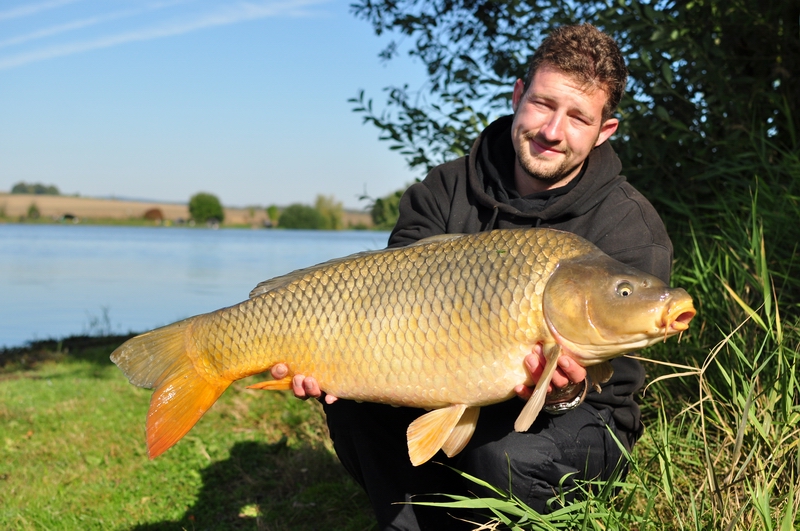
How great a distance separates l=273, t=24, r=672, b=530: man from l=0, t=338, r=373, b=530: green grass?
1.37ft

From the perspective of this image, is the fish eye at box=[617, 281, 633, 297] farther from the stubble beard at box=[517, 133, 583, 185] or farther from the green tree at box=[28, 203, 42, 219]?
the green tree at box=[28, 203, 42, 219]

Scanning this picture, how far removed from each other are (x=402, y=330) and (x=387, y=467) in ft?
1.96

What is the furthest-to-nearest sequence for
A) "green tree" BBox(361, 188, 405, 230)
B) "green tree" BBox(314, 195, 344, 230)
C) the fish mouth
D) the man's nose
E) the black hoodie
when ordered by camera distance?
"green tree" BBox(314, 195, 344, 230) < "green tree" BBox(361, 188, 405, 230) < the man's nose < the black hoodie < the fish mouth

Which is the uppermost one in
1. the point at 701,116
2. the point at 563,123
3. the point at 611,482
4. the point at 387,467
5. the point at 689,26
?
the point at 689,26

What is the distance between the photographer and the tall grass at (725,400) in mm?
1638

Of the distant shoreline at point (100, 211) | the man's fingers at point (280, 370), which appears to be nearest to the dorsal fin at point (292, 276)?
the man's fingers at point (280, 370)

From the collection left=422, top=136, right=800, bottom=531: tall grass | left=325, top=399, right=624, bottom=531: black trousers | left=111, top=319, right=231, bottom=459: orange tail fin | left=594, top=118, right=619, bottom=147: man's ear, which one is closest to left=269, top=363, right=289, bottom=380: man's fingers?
left=111, top=319, right=231, bottom=459: orange tail fin

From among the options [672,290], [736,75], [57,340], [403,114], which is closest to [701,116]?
[736,75]

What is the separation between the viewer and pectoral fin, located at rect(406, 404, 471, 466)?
1796mm

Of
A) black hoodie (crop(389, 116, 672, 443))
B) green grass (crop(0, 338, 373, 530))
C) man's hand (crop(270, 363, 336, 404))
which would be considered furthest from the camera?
green grass (crop(0, 338, 373, 530))

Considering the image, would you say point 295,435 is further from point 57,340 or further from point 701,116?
point 57,340

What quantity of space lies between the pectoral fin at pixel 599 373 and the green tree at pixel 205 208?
47904 mm

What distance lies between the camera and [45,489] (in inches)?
114

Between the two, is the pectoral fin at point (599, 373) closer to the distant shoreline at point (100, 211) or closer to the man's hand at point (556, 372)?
the man's hand at point (556, 372)
